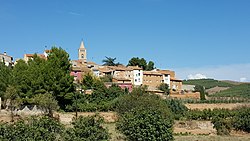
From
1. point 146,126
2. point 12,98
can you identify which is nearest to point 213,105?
point 12,98

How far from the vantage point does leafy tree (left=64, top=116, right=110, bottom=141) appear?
820 inches

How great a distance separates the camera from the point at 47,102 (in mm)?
39844

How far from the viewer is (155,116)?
1019 inches

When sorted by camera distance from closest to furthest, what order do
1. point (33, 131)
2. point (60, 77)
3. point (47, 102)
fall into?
point (33, 131) → point (47, 102) → point (60, 77)

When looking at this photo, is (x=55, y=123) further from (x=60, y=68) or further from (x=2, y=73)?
(x=2, y=73)

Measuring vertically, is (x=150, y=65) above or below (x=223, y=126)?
above

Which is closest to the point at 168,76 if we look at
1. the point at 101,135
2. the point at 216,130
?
the point at 216,130

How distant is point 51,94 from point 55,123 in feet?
70.2

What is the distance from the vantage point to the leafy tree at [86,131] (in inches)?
820

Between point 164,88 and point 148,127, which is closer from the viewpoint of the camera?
point 148,127

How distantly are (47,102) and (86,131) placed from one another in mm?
19819

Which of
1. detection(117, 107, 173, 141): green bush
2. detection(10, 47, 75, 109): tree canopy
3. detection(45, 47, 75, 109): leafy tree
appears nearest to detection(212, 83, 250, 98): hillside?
detection(45, 47, 75, 109): leafy tree

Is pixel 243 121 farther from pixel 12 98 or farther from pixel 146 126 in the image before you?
pixel 12 98

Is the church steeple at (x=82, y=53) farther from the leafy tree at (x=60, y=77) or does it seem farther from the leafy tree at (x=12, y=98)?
the leafy tree at (x=12, y=98)
